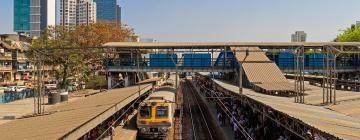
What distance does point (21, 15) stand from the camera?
186500 mm

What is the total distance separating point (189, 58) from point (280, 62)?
1158cm

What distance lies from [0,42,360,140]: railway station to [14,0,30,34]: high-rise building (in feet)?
482

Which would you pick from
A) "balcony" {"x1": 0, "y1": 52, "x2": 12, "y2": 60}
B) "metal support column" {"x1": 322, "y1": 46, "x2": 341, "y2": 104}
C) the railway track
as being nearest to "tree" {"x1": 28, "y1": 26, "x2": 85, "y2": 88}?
"balcony" {"x1": 0, "y1": 52, "x2": 12, "y2": 60}

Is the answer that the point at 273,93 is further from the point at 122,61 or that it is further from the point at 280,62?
the point at 122,61

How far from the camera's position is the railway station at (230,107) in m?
17.7

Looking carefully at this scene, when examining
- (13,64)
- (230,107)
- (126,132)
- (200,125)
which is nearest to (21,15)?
(13,64)

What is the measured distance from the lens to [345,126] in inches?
597

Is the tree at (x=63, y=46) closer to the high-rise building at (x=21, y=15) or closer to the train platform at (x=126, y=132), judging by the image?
the train platform at (x=126, y=132)

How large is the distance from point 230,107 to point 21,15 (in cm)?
16801

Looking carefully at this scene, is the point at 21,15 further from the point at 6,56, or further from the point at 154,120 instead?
the point at 154,120

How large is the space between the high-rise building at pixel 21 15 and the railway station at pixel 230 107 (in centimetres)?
14700

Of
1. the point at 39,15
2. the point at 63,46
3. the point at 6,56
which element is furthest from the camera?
the point at 39,15

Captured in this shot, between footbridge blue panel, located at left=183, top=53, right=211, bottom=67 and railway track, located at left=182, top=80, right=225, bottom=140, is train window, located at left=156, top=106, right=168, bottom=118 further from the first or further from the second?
footbridge blue panel, located at left=183, top=53, right=211, bottom=67

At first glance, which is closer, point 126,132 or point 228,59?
point 126,132
